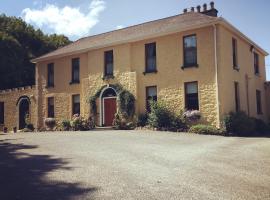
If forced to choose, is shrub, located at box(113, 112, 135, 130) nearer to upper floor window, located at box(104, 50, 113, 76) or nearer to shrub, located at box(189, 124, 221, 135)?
upper floor window, located at box(104, 50, 113, 76)

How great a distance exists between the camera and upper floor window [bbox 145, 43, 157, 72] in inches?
919

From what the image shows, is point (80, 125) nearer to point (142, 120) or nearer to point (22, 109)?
point (142, 120)

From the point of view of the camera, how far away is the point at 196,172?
878 cm

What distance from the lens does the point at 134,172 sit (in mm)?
8633

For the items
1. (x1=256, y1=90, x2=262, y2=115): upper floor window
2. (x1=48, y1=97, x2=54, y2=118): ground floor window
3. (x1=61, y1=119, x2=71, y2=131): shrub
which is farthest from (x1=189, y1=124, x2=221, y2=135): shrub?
(x1=48, y1=97, x2=54, y2=118): ground floor window

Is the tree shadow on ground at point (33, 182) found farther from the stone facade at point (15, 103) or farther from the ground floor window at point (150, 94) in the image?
the stone facade at point (15, 103)

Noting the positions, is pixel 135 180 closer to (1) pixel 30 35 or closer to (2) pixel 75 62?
(2) pixel 75 62

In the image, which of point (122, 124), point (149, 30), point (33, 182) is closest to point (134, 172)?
point (33, 182)

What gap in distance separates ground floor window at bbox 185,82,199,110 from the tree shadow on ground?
496 inches

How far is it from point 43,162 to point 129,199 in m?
4.30

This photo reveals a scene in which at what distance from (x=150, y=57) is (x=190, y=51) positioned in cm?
310

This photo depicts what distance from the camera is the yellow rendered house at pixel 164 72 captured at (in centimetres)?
2080

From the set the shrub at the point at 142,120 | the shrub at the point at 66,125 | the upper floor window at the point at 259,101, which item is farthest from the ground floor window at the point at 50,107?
the upper floor window at the point at 259,101

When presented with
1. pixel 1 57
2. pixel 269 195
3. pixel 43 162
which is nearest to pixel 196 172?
pixel 269 195
